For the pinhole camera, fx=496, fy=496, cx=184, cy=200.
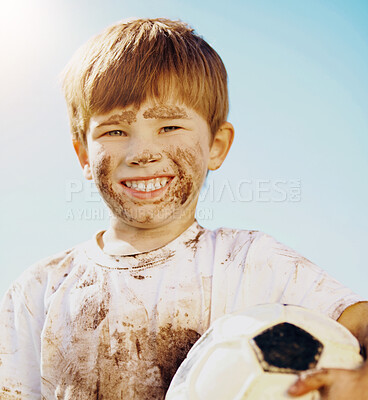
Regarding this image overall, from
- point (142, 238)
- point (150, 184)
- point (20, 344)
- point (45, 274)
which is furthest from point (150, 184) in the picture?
point (20, 344)

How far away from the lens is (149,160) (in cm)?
222

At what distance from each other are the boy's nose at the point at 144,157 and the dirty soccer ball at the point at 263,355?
34.8 inches

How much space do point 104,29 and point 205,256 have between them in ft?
4.35

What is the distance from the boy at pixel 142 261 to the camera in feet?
6.77

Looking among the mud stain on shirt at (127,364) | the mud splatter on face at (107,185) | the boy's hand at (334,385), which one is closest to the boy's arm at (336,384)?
the boy's hand at (334,385)

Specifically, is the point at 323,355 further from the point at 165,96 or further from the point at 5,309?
the point at 5,309

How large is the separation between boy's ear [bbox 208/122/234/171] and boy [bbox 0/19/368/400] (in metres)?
0.01

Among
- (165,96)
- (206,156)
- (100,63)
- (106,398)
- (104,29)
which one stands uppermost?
(104,29)

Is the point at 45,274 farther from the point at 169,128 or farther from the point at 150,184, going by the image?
the point at 169,128

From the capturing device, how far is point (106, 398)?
6.72ft

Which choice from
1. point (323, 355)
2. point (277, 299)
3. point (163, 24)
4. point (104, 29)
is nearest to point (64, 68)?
point (104, 29)

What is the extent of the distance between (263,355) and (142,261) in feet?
3.19

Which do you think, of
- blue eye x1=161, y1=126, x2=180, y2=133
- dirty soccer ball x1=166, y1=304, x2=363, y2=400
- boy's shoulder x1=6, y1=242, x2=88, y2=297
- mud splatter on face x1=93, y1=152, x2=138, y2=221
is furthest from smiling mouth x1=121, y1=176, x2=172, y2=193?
dirty soccer ball x1=166, y1=304, x2=363, y2=400

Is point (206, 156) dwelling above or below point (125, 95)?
below
